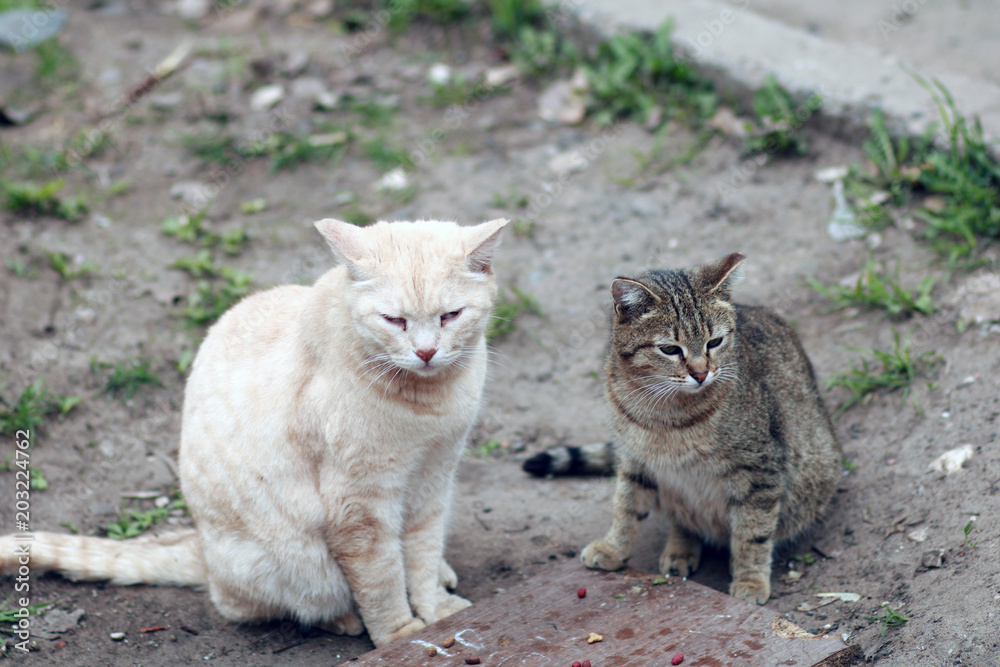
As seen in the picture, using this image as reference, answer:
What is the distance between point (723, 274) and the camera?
11.2 feet

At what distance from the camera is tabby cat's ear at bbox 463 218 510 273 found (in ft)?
10.5

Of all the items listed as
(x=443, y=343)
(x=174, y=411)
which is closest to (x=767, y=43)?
(x=443, y=343)

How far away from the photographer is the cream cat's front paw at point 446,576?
388 cm

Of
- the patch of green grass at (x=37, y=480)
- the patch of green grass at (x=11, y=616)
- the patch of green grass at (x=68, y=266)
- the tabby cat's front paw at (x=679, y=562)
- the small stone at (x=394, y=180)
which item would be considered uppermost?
the small stone at (x=394, y=180)

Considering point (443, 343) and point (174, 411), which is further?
point (174, 411)

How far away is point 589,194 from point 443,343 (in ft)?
11.3

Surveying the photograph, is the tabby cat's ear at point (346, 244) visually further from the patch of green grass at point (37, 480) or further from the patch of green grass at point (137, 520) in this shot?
the patch of green grass at point (37, 480)

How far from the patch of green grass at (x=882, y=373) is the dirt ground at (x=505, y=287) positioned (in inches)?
2.8

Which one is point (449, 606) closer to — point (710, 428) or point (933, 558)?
point (710, 428)

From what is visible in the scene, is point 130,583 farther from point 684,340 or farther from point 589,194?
point 589,194

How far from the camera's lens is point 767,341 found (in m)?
3.79

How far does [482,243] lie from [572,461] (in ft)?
5.31

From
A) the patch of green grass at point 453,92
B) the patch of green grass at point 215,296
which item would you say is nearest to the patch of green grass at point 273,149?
the patch of green grass at point 453,92

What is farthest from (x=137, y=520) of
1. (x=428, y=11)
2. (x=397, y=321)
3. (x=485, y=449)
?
(x=428, y=11)
